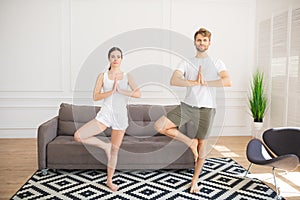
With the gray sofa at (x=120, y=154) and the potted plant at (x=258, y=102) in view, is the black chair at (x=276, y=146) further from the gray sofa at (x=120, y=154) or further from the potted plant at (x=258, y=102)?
the potted plant at (x=258, y=102)

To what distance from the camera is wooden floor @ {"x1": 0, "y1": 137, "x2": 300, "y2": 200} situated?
121 inches

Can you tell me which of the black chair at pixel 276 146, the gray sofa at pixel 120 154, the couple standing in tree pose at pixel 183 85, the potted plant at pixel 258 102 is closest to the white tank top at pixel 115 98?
the couple standing in tree pose at pixel 183 85

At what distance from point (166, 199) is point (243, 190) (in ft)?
2.54

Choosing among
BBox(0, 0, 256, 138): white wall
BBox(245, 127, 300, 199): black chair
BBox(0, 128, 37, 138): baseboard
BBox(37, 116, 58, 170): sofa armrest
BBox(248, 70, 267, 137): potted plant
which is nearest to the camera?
BBox(245, 127, 300, 199): black chair

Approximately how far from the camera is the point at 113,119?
282 cm

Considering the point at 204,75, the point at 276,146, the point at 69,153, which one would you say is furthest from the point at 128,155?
the point at 276,146

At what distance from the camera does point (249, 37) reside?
559cm

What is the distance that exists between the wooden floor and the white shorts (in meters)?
1.06

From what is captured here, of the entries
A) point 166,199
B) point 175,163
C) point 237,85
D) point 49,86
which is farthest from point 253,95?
point 49,86

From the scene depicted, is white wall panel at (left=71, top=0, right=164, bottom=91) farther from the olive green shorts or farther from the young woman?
the olive green shorts

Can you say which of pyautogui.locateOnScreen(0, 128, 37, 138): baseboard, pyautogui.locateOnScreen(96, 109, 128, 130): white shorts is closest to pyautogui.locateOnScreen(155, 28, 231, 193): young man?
pyautogui.locateOnScreen(96, 109, 128, 130): white shorts

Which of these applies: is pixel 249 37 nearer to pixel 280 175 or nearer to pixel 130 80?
pixel 280 175

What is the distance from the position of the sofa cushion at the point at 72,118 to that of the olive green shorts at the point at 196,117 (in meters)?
1.36

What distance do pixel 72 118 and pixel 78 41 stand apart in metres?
1.87
